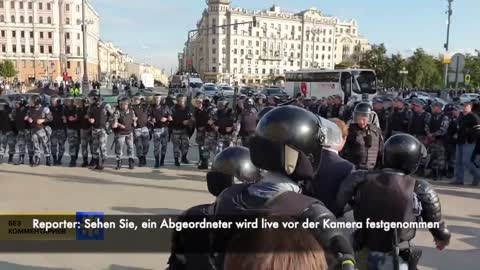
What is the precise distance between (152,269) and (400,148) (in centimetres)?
311

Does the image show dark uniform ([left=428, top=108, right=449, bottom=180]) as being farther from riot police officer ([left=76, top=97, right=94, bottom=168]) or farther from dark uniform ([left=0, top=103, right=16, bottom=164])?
dark uniform ([left=0, top=103, right=16, bottom=164])

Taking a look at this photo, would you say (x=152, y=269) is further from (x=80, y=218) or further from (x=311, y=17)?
(x=311, y=17)

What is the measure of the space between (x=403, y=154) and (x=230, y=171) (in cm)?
134

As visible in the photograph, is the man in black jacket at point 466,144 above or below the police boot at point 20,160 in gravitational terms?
above

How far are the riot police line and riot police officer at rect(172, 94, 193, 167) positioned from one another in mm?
8117

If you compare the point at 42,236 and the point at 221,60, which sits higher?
the point at 221,60

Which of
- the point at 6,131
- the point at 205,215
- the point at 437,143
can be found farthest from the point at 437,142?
the point at 6,131

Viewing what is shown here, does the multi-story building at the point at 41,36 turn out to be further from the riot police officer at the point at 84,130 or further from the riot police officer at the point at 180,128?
the riot police officer at the point at 180,128

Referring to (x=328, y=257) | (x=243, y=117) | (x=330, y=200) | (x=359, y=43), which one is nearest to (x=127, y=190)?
(x=243, y=117)

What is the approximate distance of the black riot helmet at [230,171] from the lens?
9.90ft

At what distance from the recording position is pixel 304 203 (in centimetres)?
184

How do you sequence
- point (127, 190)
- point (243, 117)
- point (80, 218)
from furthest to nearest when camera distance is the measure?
point (243, 117) < point (127, 190) < point (80, 218)

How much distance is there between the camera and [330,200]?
3.16 m

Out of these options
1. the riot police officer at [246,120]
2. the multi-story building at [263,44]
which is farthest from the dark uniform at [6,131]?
the multi-story building at [263,44]
